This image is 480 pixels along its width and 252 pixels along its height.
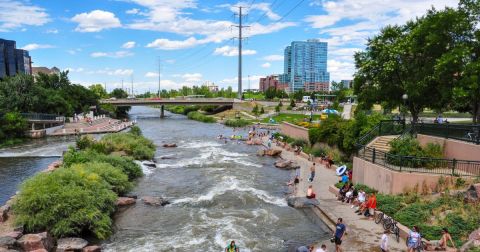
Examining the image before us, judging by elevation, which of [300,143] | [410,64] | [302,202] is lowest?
[302,202]

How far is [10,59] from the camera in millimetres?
108250

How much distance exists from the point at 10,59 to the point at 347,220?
4415 inches

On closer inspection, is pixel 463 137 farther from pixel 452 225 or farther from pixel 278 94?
pixel 278 94

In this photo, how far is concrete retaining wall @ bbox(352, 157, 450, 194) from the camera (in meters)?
22.4

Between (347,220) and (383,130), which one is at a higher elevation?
(383,130)

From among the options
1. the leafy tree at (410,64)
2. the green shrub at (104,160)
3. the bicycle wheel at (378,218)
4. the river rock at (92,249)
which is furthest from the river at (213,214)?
the leafy tree at (410,64)

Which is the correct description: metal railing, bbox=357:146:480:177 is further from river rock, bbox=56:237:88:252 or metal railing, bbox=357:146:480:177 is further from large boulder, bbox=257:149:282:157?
large boulder, bbox=257:149:282:157

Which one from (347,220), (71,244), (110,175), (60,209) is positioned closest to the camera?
(71,244)

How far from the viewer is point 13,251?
56.3 ft

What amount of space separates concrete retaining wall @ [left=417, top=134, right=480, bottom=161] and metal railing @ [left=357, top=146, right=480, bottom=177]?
0.62 metres

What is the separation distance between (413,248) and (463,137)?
10.5 metres

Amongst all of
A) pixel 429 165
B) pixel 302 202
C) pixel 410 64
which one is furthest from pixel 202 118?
pixel 429 165

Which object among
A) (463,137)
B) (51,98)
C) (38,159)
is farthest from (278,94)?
(463,137)

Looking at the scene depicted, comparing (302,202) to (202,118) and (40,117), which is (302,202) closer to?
(40,117)
